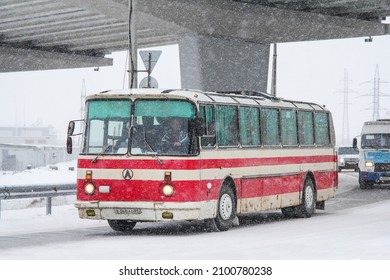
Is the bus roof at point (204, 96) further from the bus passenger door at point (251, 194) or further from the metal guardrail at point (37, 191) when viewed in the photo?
the metal guardrail at point (37, 191)

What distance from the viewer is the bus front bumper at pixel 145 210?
712 inches

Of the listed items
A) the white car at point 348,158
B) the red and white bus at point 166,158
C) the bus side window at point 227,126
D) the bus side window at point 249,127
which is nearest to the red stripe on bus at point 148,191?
the red and white bus at point 166,158

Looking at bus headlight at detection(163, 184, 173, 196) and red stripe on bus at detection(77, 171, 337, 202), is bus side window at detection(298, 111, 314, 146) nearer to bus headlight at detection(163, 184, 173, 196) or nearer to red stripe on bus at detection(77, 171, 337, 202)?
red stripe on bus at detection(77, 171, 337, 202)

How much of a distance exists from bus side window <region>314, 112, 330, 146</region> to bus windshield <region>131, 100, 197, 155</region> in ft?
23.3

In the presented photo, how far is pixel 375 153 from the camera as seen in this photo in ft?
125

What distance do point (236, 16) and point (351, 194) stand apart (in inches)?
278

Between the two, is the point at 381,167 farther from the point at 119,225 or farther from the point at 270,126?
the point at 119,225

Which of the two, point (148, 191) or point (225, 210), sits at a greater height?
point (148, 191)

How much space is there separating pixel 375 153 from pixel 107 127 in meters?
20.9

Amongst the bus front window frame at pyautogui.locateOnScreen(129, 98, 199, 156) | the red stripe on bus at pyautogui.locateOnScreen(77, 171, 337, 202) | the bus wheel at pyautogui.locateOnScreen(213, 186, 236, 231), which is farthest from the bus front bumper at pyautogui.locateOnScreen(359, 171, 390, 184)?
the bus front window frame at pyautogui.locateOnScreen(129, 98, 199, 156)

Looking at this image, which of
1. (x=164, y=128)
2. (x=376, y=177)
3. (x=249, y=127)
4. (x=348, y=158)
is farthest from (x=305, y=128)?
(x=348, y=158)

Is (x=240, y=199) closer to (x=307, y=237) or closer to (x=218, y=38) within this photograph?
(x=307, y=237)

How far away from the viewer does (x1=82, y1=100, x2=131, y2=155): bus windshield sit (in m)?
18.8
